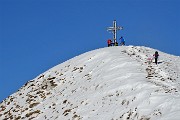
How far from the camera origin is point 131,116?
22281 mm

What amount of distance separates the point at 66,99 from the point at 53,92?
13.6ft

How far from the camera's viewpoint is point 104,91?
2888 cm

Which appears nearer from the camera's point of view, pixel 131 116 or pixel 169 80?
pixel 131 116

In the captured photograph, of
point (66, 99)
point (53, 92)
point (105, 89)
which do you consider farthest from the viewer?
point (53, 92)

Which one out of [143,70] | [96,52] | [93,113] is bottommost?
[93,113]

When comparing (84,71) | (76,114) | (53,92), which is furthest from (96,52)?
(76,114)

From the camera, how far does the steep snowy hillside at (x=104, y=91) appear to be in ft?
75.2

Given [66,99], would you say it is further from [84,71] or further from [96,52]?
[96,52]

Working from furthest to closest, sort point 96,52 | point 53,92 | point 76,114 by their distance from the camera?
point 96,52
point 53,92
point 76,114

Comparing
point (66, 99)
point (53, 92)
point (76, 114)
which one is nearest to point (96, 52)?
point (53, 92)

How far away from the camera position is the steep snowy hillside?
22920mm

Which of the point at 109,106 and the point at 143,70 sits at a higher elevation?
the point at 143,70

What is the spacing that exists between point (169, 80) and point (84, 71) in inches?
384

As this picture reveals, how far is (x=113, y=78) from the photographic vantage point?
101 feet
